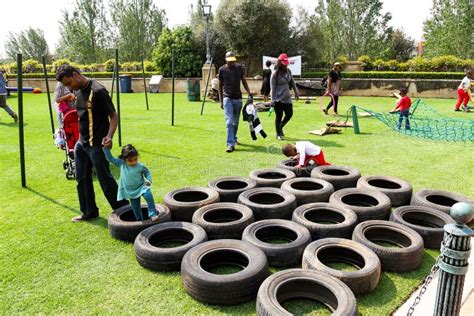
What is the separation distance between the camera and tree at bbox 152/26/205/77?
2564cm

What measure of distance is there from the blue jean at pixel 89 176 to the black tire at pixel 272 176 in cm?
195

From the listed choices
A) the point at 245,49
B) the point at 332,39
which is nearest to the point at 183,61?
the point at 245,49

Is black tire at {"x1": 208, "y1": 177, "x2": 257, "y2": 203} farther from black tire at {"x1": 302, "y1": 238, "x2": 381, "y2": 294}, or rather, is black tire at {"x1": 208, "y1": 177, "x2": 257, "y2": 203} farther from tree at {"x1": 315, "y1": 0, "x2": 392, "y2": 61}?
tree at {"x1": 315, "y1": 0, "x2": 392, "y2": 61}

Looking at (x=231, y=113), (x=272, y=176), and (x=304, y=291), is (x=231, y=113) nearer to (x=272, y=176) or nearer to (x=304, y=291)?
(x=272, y=176)

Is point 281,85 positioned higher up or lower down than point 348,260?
higher up

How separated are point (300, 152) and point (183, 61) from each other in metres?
21.3

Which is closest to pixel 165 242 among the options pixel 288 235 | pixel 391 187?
pixel 288 235

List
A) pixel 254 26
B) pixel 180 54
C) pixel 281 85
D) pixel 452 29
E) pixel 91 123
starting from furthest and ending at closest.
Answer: pixel 452 29 < pixel 180 54 < pixel 254 26 < pixel 281 85 < pixel 91 123

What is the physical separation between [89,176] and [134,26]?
39.8m

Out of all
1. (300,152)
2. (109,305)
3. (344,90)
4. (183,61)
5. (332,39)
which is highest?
(332,39)

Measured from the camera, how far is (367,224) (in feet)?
13.2

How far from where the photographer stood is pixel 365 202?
199 inches

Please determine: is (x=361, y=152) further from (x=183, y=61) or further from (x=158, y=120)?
(x=183, y=61)

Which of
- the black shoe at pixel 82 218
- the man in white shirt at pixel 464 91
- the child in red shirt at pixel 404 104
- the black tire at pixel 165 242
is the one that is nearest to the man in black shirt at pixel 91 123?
the black shoe at pixel 82 218
